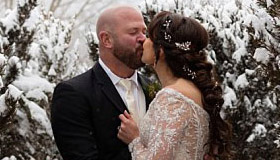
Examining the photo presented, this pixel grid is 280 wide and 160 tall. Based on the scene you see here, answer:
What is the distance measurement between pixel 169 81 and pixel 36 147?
10.8 ft

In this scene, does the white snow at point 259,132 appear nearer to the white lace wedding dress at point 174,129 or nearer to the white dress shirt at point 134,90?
the white dress shirt at point 134,90

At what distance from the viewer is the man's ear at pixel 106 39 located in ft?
13.6

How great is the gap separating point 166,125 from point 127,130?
598mm

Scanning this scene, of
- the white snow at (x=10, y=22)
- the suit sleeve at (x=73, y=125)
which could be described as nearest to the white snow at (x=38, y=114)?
the white snow at (x=10, y=22)

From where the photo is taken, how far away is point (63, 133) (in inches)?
155

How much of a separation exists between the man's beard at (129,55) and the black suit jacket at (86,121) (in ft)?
0.80

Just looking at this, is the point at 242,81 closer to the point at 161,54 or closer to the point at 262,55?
the point at 262,55

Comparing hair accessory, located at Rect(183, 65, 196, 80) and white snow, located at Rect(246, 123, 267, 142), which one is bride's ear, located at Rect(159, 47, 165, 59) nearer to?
hair accessory, located at Rect(183, 65, 196, 80)

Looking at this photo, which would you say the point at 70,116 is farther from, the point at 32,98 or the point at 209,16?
the point at 209,16

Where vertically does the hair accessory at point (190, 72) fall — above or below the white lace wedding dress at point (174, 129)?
above

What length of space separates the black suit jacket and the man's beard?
245mm

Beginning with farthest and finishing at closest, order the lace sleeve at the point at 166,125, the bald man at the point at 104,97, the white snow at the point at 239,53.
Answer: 1. the white snow at the point at 239,53
2. the bald man at the point at 104,97
3. the lace sleeve at the point at 166,125

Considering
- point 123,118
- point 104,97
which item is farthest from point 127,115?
point 104,97

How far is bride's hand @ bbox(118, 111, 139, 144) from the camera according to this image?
380 centimetres
